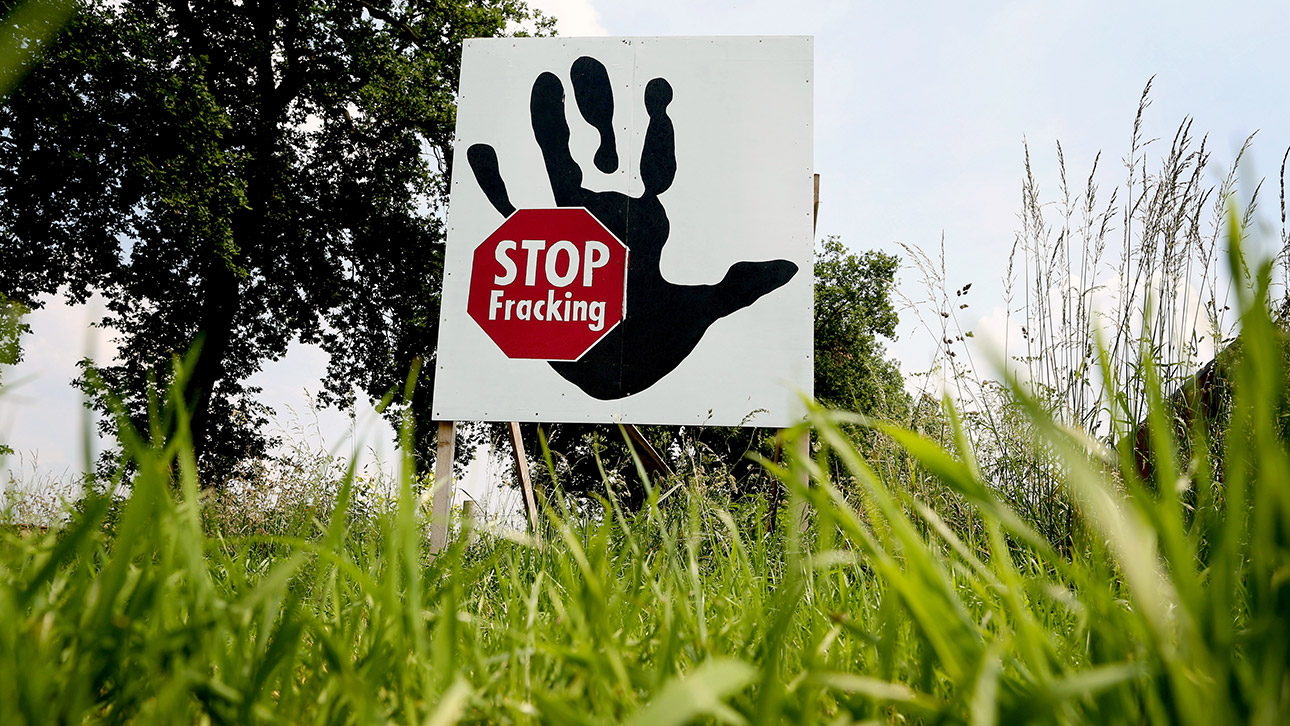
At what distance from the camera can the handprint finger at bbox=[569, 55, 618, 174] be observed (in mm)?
2996

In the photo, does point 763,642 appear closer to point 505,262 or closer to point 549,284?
point 549,284

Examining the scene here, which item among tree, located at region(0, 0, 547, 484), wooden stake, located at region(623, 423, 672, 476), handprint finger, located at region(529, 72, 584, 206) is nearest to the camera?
wooden stake, located at region(623, 423, 672, 476)

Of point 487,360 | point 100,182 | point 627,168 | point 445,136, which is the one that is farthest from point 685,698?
point 100,182

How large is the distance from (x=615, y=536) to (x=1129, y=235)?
164 centimetres

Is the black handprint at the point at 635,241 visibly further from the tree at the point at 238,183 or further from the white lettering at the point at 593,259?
the tree at the point at 238,183

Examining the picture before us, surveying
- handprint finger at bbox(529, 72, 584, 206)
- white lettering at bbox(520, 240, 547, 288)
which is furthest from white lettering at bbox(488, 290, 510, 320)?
handprint finger at bbox(529, 72, 584, 206)

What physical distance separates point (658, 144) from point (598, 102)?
31cm

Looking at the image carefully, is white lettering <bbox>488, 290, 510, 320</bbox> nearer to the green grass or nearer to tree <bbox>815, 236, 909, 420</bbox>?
the green grass

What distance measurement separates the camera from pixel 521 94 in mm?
3104

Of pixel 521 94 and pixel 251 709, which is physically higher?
pixel 521 94

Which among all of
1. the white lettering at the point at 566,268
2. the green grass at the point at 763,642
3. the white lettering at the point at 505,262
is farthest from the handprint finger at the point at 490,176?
the green grass at the point at 763,642

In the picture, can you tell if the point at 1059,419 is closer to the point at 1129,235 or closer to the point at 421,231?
the point at 1129,235

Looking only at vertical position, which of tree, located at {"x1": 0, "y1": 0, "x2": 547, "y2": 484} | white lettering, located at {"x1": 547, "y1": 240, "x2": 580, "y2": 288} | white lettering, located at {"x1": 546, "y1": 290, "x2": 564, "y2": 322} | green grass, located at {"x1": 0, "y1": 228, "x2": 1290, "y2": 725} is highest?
tree, located at {"x1": 0, "y1": 0, "x2": 547, "y2": 484}

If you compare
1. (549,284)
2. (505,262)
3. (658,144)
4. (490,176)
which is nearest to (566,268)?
(549,284)
